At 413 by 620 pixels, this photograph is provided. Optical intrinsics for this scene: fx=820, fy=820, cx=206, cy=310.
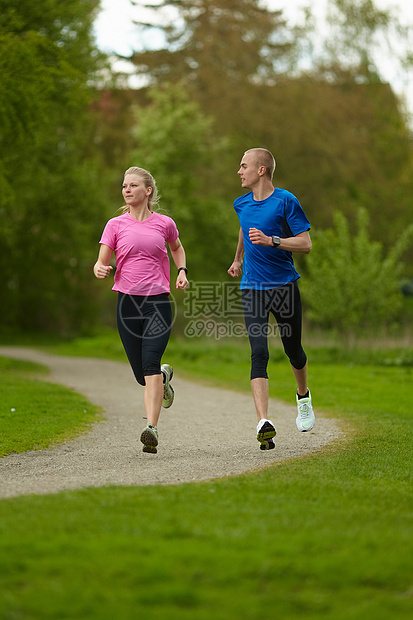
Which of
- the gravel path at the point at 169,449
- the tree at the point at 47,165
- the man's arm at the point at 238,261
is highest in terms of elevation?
the tree at the point at 47,165

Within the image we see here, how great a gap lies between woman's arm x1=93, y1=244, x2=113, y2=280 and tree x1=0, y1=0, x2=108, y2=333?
10.4m

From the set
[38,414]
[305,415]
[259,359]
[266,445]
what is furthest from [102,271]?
[38,414]

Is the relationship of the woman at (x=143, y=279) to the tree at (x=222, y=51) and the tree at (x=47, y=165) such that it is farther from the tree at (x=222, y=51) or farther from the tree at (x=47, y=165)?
→ the tree at (x=222, y=51)

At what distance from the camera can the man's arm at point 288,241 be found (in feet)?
23.6

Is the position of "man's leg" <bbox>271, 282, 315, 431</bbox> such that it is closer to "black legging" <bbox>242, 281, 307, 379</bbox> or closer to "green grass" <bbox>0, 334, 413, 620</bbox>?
"black legging" <bbox>242, 281, 307, 379</bbox>

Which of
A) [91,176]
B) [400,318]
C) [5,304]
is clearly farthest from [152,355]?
[400,318]

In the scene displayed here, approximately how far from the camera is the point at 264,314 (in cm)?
755

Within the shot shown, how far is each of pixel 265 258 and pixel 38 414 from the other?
4.83 meters

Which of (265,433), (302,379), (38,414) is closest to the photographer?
(265,433)

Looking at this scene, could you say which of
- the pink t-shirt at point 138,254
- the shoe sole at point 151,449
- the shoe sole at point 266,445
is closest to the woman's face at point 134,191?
the pink t-shirt at point 138,254

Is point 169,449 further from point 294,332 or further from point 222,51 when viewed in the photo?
point 222,51

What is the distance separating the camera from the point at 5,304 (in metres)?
35.2

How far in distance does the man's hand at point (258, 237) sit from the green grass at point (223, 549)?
1939 mm

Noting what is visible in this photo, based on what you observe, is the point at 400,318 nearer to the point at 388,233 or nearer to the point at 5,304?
the point at 388,233
